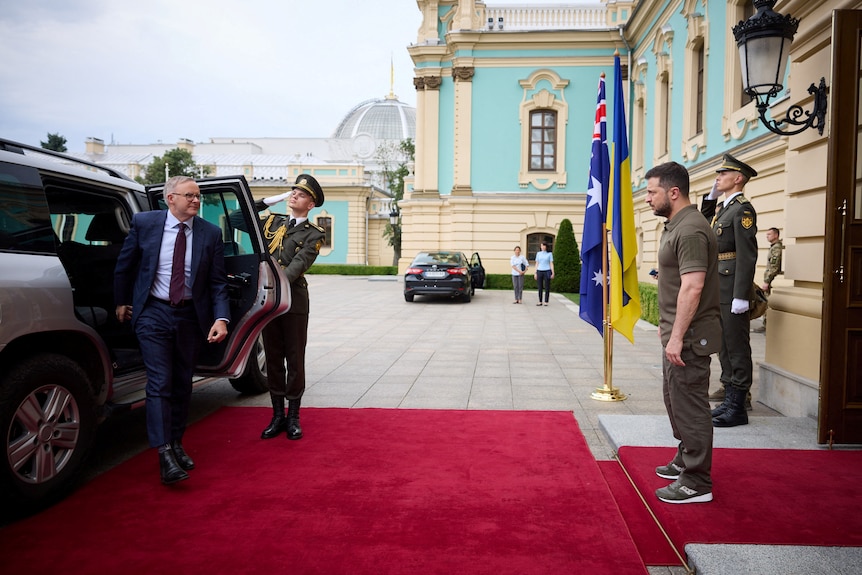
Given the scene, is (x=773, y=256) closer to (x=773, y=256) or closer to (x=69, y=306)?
(x=773, y=256)

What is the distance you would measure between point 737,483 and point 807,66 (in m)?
3.77

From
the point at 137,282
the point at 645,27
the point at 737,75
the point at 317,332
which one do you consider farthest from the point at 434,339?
the point at 645,27

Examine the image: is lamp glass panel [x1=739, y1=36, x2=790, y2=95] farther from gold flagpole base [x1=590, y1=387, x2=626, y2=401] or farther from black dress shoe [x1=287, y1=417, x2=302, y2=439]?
black dress shoe [x1=287, y1=417, x2=302, y2=439]

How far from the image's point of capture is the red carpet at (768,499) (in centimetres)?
333

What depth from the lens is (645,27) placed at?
76.6ft

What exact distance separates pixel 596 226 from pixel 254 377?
3.79m

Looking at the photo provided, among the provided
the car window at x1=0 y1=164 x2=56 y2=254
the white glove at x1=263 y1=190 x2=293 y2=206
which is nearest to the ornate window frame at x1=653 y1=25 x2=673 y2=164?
the white glove at x1=263 y1=190 x2=293 y2=206

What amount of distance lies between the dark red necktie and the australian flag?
400 centimetres

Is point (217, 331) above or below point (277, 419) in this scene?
above

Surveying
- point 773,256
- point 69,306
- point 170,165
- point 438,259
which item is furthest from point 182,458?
point 170,165

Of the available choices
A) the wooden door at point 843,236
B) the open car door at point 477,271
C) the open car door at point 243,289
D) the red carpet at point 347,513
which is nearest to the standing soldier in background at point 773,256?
the wooden door at point 843,236

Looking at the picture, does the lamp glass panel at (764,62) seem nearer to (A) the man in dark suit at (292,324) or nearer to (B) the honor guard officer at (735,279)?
(B) the honor guard officer at (735,279)

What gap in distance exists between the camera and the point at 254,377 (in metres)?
6.61

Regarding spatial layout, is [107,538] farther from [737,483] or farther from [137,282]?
[737,483]
